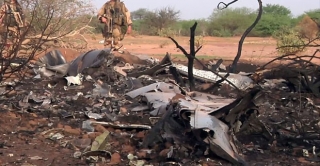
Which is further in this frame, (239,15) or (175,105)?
(239,15)

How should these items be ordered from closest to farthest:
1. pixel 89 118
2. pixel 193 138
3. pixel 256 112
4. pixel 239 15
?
pixel 193 138
pixel 256 112
pixel 89 118
pixel 239 15

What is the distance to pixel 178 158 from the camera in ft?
14.8

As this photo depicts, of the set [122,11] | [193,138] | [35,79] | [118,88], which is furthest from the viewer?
[122,11]

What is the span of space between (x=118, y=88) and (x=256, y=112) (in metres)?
3.81

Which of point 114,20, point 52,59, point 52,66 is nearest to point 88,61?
point 52,66

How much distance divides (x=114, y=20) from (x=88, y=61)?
4.58m

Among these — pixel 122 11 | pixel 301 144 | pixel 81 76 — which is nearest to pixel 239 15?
pixel 122 11

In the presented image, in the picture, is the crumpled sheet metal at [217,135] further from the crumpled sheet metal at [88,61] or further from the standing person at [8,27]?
the crumpled sheet metal at [88,61]

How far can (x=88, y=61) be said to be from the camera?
9.59 meters

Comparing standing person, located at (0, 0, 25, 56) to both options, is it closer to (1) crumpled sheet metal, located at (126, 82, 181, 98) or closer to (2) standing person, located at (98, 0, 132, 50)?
(1) crumpled sheet metal, located at (126, 82, 181, 98)

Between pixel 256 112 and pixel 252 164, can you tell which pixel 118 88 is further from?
pixel 252 164

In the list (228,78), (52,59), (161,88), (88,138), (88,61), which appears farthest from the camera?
(52,59)

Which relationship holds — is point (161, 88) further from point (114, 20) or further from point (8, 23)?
point (114, 20)

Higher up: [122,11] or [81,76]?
[122,11]
